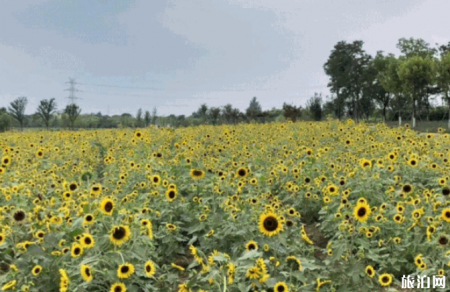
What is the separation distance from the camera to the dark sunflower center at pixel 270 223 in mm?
2951

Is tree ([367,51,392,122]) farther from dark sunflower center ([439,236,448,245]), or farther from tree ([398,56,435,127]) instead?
dark sunflower center ([439,236,448,245])

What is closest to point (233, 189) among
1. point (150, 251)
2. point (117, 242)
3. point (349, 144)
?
point (150, 251)

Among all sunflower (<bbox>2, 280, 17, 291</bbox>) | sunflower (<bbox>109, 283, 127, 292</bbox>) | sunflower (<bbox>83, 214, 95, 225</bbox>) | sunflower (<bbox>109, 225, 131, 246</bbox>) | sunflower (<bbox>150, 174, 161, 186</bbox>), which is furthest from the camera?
sunflower (<bbox>150, 174, 161, 186</bbox>)

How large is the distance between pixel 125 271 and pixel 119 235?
28 centimetres

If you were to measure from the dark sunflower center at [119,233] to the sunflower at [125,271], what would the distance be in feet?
0.77

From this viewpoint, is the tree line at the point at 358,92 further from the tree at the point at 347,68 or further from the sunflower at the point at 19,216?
the sunflower at the point at 19,216

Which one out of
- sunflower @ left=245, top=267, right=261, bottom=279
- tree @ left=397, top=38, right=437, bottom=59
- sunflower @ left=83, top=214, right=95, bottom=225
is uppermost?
tree @ left=397, top=38, right=437, bottom=59

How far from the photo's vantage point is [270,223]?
2.96m

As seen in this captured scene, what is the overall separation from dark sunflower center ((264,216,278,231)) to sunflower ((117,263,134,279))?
963 millimetres

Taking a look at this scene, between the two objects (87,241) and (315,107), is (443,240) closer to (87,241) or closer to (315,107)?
(87,241)

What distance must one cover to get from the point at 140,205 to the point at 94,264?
169 cm

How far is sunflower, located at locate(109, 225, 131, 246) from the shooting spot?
9.45 feet

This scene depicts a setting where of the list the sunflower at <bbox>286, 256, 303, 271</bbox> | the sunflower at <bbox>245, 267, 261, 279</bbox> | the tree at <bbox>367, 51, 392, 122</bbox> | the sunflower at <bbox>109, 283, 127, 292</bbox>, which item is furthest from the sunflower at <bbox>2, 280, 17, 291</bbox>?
the tree at <bbox>367, 51, 392, 122</bbox>

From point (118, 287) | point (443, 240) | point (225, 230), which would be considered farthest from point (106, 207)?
point (443, 240)
